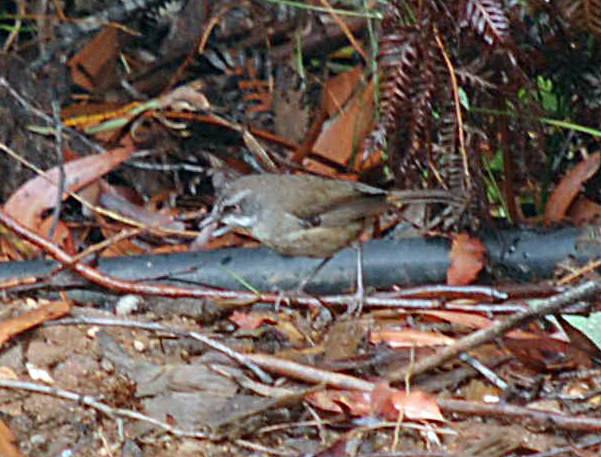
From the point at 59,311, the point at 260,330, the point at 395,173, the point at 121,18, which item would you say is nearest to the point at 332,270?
the point at 395,173

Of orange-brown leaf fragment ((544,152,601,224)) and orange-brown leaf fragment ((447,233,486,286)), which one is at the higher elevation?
orange-brown leaf fragment ((544,152,601,224))

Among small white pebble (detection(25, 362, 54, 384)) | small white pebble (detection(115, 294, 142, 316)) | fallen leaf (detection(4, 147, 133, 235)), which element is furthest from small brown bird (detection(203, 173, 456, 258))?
small white pebble (detection(25, 362, 54, 384))

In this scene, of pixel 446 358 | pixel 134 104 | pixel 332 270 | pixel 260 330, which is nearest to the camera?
pixel 446 358

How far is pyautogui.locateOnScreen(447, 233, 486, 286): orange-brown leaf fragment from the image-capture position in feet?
16.2

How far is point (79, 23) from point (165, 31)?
1.58 feet

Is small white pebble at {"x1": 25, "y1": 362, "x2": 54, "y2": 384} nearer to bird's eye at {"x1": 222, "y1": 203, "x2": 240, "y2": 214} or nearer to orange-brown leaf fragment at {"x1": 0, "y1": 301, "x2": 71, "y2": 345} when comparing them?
orange-brown leaf fragment at {"x1": 0, "y1": 301, "x2": 71, "y2": 345}

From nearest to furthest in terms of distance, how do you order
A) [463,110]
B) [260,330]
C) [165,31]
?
1. [260,330]
2. [463,110]
3. [165,31]

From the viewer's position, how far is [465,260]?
4.98 m

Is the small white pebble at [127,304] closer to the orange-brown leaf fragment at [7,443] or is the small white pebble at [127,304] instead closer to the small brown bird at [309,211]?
the small brown bird at [309,211]

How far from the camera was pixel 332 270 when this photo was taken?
509 centimetres

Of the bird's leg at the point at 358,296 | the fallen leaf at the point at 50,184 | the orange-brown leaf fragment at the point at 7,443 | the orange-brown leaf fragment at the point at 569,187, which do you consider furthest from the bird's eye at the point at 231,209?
the orange-brown leaf fragment at the point at 7,443

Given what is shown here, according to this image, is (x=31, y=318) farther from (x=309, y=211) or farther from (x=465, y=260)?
(x=465, y=260)

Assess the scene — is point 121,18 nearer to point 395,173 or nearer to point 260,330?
point 395,173

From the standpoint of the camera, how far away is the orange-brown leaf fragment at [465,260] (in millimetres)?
4949
